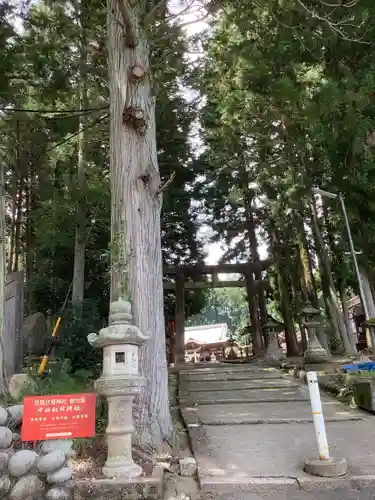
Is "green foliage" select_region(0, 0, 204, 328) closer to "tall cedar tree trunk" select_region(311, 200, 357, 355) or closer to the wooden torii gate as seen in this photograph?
the wooden torii gate

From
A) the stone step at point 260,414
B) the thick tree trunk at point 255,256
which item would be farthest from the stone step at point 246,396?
the thick tree trunk at point 255,256

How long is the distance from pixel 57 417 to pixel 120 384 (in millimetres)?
592

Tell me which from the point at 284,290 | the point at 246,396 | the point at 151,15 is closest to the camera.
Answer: the point at 151,15

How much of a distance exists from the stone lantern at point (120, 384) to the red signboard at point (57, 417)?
0.21 meters

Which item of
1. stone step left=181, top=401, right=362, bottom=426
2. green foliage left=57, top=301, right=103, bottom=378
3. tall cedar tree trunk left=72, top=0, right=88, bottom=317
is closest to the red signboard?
stone step left=181, top=401, right=362, bottom=426

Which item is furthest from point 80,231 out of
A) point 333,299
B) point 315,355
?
point 333,299

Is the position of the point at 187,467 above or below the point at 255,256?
below

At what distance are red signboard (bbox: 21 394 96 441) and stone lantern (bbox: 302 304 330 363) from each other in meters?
8.10

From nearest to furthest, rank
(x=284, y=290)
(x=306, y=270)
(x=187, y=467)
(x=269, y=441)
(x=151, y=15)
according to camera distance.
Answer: (x=187, y=467)
(x=269, y=441)
(x=151, y=15)
(x=306, y=270)
(x=284, y=290)

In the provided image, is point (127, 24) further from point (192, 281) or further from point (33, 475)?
point (192, 281)

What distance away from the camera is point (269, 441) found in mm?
4742

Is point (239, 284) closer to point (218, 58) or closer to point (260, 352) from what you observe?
point (260, 352)

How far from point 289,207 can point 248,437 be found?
8576 millimetres

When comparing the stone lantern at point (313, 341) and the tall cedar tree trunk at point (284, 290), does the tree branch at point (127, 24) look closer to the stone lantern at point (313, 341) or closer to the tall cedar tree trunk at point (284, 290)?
the stone lantern at point (313, 341)
